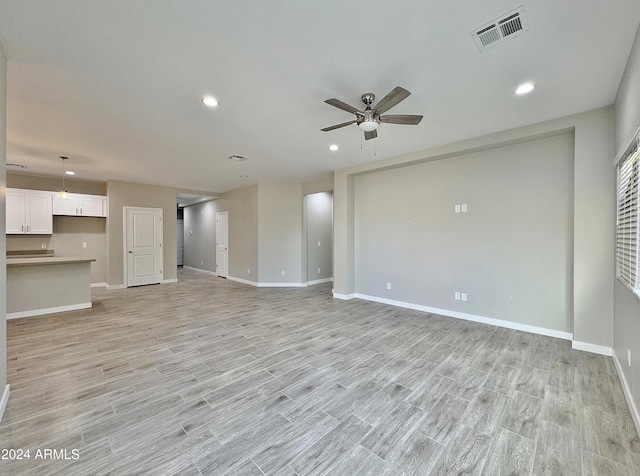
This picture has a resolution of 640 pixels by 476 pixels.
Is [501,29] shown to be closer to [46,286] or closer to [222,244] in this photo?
[46,286]

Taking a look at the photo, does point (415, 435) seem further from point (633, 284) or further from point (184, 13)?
point (184, 13)

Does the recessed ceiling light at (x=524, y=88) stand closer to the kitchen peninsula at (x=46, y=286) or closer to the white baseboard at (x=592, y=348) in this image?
the white baseboard at (x=592, y=348)

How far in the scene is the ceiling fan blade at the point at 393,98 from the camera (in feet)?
7.13

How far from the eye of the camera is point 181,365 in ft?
9.18

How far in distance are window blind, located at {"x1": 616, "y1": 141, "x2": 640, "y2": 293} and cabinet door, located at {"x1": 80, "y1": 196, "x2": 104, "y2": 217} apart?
9.47 m

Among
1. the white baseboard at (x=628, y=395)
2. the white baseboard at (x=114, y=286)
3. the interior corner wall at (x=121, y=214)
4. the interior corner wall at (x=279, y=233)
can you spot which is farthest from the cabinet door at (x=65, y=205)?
the white baseboard at (x=628, y=395)

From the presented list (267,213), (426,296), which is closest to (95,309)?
(267,213)

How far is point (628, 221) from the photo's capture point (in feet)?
7.60

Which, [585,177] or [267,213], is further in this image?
[267,213]

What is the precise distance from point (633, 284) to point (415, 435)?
2.10 metres

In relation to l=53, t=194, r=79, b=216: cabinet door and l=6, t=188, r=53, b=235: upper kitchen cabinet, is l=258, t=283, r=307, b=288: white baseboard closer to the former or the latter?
l=53, t=194, r=79, b=216: cabinet door

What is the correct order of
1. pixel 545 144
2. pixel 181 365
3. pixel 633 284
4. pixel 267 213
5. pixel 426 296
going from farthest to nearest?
pixel 267 213 → pixel 426 296 → pixel 545 144 → pixel 181 365 → pixel 633 284

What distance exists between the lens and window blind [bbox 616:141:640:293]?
6.81 ft

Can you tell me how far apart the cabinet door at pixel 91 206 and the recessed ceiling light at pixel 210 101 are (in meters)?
6.03
